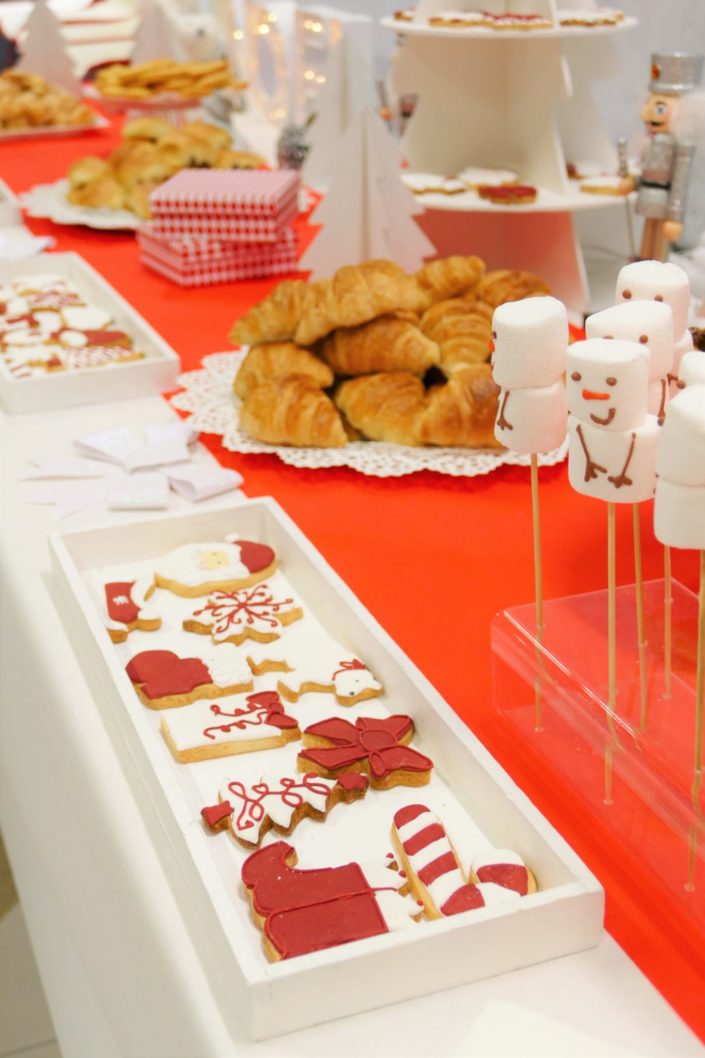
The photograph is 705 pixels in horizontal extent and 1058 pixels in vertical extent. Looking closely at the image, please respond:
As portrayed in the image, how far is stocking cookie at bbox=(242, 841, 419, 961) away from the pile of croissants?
2.12ft

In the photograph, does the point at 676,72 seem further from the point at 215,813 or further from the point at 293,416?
the point at 215,813

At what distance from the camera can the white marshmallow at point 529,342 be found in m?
0.76

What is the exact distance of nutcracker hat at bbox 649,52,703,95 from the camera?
159cm

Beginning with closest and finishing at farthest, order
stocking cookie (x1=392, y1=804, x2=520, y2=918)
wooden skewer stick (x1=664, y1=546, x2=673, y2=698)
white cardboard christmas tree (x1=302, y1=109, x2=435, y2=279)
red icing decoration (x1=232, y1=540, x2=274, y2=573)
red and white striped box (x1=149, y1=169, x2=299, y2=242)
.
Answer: stocking cookie (x1=392, y1=804, x2=520, y2=918), wooden skewer stick (x1=664, y1=546, x2=673, y2=698), red icing decoration (x1=232, y1=540, x2=274, y2=573), white cardboard christmas tree (x1=302, y1=109, x2=435, y2=279), red and white striped box (x1=149, y1=169, x2=299, y2=242)

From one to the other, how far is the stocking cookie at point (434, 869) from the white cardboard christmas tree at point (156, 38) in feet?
9.67

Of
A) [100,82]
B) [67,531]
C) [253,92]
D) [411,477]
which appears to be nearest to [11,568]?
[67,531]

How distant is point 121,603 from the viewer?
3.47 ft

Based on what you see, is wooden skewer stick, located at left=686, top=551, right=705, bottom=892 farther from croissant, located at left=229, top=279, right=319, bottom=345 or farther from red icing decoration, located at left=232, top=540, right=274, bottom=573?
croissant, located at left=229, top=279, right=319, bottom=345

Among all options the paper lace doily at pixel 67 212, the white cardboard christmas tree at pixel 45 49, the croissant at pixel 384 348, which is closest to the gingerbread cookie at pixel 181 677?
the croissant at pixel 384 348

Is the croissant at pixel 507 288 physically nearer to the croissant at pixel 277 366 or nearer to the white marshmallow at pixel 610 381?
the croissant at pixel 277 366

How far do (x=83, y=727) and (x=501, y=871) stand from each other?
1.17ft

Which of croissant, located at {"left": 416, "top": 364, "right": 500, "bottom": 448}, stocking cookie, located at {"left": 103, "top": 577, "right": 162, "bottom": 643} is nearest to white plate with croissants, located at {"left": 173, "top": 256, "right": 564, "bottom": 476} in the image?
croissant, located at {"left": 416, "top": 364, "right": 500, "bottom": 448}

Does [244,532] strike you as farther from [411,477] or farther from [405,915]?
[405,915]

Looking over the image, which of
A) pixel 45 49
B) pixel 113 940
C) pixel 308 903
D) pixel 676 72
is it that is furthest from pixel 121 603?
pixel 45 49
